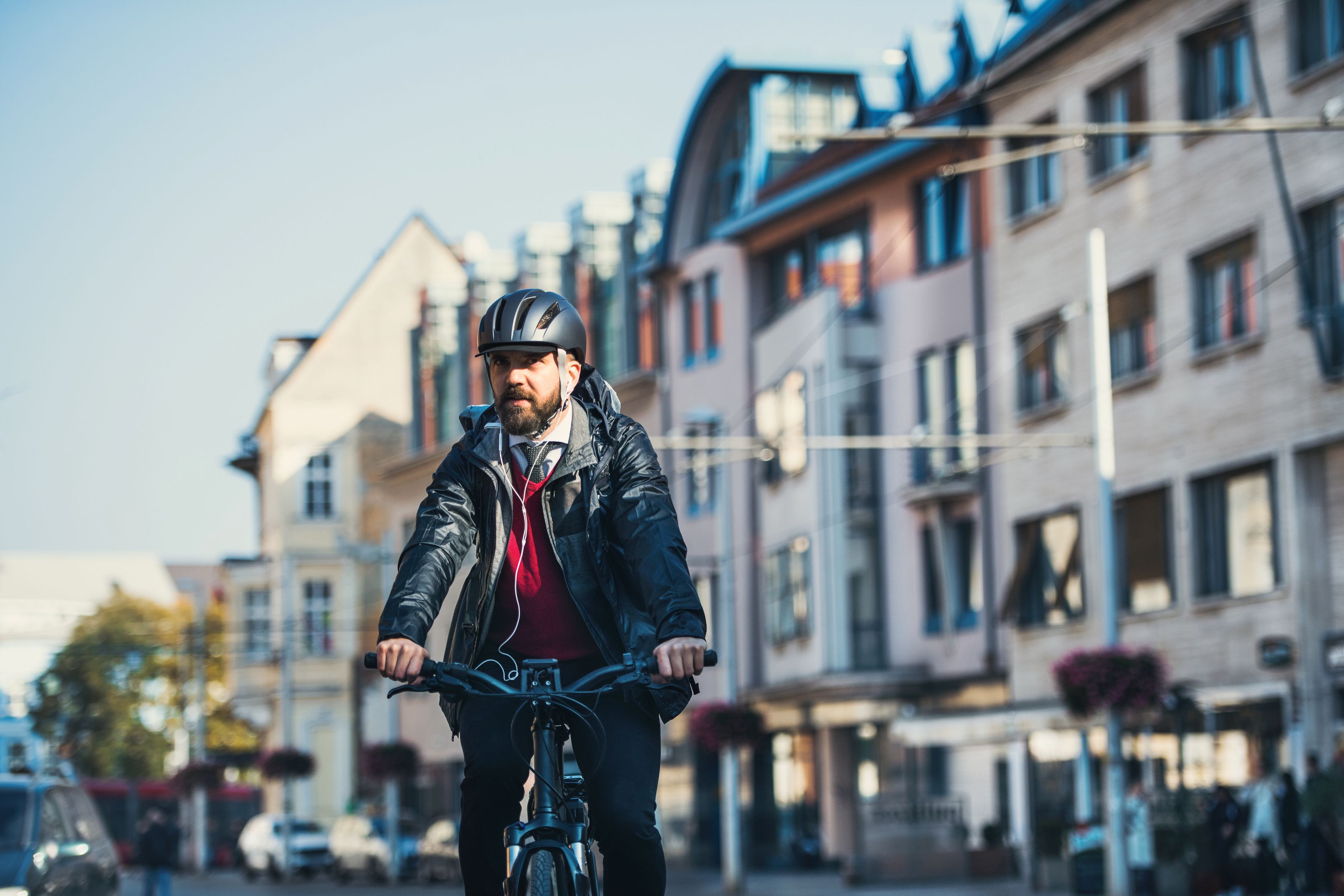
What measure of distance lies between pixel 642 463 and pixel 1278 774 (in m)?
23.5

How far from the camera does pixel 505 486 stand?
20.2 feet

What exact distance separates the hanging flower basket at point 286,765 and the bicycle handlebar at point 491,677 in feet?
183

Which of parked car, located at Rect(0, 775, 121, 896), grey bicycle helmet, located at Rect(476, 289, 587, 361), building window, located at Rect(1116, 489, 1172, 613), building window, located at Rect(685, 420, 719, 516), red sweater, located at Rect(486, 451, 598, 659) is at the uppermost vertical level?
building window, located at Rect(685, 420, 719, 516)

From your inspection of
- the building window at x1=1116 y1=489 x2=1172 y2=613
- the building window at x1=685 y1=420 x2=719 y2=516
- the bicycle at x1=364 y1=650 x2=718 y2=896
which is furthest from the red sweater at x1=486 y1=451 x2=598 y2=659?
the building window at x1=685 y1=420 x2=719 y2=516

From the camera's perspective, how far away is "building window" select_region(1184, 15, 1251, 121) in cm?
3059

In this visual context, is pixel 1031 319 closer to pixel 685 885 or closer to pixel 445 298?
pixel 685 885

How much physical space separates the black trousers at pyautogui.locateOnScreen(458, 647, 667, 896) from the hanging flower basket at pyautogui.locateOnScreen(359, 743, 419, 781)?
1826 inches

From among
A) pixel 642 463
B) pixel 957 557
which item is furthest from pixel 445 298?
pixel 642 463

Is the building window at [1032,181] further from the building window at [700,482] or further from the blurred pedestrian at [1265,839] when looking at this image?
the blurred pedestrian at [1265,839]

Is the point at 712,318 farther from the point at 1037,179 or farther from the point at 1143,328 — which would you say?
the point at 1143,328

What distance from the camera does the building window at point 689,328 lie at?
5116 cm

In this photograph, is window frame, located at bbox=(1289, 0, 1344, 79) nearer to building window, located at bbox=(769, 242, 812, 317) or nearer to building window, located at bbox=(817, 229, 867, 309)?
building window, located at bbox=(817, 229, 867, 309)

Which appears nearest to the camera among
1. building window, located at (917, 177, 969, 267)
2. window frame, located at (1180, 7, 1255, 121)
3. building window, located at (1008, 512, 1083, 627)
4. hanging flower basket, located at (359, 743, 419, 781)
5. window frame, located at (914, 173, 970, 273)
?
window frame, located at (1180, 7, 1255, 121)

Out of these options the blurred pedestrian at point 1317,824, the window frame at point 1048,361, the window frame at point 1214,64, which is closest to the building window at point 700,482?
the window frame at point 1048,361
